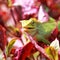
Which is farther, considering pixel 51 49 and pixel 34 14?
pixel 34 14

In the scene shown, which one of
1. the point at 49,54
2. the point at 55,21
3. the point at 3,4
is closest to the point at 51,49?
the point at 49,54

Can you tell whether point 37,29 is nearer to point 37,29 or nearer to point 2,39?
point 37,29

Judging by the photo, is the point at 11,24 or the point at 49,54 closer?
the point at 49,54

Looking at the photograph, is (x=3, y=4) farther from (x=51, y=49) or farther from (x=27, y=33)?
(x=51, y=49)

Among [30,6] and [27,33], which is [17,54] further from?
[30,6]

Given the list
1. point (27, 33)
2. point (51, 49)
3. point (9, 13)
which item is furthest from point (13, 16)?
point (51, 49)

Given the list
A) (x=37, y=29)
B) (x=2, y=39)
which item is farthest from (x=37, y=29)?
(x=2, y=39)

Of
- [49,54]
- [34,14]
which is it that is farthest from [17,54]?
[34,14]
